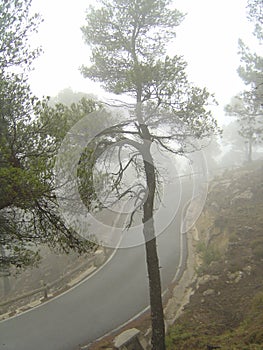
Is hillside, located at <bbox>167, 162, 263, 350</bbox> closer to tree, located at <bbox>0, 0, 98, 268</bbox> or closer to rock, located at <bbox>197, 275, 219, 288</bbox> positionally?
rock, located at <bbox>197, 275, 219, 288</bbox>

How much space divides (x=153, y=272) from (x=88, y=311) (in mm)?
5468

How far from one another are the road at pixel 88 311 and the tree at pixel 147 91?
3768mm

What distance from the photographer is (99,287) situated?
14648 mm

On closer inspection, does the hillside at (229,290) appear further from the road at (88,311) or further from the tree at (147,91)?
the road at (88,311)

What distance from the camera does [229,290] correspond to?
412 inches

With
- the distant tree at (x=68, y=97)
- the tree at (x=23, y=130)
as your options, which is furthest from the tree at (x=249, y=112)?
the distant tree at (x=68, y=97)

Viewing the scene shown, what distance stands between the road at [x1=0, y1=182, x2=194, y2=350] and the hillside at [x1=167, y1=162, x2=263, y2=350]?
9.00ft

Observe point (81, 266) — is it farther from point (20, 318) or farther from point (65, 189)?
point (65, 189)

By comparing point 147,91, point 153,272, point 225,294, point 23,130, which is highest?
point 147,91

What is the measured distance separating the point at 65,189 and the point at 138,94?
12.8 feet

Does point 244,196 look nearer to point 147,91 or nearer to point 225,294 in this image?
point 225,294

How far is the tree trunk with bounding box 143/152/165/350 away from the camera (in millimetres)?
8086

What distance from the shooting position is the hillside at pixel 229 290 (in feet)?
25.3

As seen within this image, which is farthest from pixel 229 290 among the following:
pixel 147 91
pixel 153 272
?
pixel 147 91
